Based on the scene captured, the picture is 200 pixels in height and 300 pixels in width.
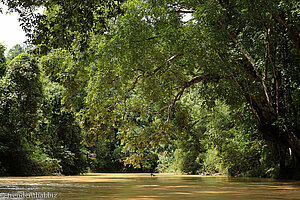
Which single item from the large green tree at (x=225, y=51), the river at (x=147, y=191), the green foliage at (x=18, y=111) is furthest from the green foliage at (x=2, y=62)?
the river at (x=147, y=191)

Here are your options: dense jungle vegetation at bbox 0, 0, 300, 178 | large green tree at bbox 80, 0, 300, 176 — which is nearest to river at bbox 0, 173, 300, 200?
dense jungle vegetation at bbox 0, 0, 300, 178

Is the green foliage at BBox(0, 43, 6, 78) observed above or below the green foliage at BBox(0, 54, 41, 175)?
above

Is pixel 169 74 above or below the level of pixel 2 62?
below

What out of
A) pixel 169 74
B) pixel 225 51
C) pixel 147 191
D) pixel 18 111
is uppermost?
pixel 169 74

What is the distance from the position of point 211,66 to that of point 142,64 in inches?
102

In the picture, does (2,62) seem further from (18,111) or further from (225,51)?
(225,51)

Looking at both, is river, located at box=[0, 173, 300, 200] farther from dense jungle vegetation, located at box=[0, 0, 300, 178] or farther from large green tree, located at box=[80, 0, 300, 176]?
large green tree, located at box=[80, 0, 300, 176]

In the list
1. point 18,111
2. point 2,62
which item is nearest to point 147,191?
point 18,111

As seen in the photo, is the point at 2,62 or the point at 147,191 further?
the point at 2,62

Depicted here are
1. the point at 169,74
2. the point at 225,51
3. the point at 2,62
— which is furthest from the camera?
the point at 2,62

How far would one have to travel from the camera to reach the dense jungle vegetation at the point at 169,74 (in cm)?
986

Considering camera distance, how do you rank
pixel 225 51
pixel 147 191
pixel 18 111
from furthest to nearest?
pixel 18 111
pixel 225 51
pixel 147 191

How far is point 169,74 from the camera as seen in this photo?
14602 mm

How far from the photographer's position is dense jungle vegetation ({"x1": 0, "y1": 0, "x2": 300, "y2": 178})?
9.86 metres
